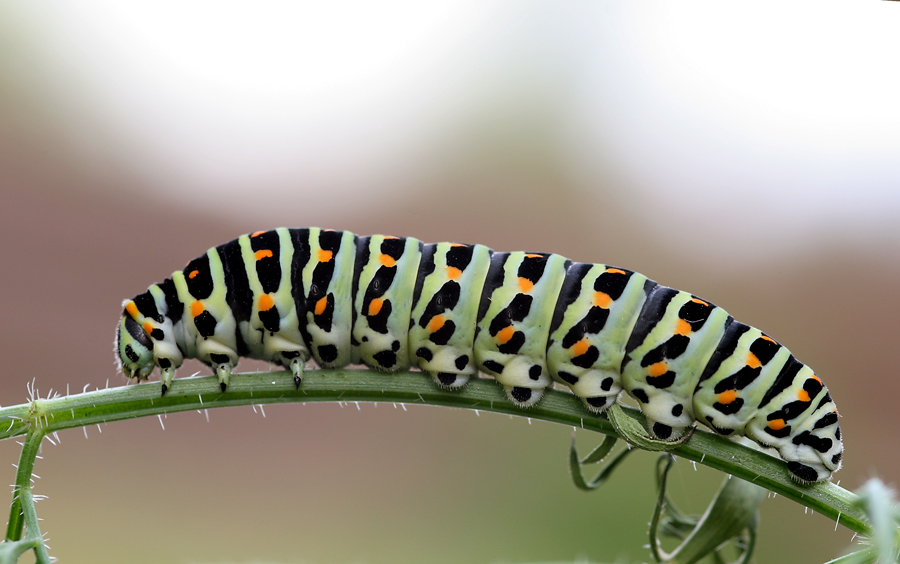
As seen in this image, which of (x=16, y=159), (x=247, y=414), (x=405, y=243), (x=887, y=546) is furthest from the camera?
(x=247, y=414)

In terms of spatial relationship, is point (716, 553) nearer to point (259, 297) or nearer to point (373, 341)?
point (373, 341)

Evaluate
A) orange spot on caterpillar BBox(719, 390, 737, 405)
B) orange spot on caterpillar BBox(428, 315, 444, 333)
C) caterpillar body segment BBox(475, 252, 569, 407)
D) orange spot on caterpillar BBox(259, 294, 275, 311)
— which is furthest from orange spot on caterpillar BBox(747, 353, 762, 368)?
orange spot on caterpillar BBox(259, 294, 275, 311)

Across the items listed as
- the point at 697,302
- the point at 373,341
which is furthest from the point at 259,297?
the point at 697,302

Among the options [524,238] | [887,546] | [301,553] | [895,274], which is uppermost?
[524,238]

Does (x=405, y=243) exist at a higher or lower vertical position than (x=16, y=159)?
lower

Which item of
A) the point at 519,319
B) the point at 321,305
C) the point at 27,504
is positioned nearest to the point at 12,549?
the point at 27,504

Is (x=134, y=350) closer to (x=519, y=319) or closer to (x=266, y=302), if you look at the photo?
(x=266, y=302)

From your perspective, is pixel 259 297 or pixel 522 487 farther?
pixel 522 487
